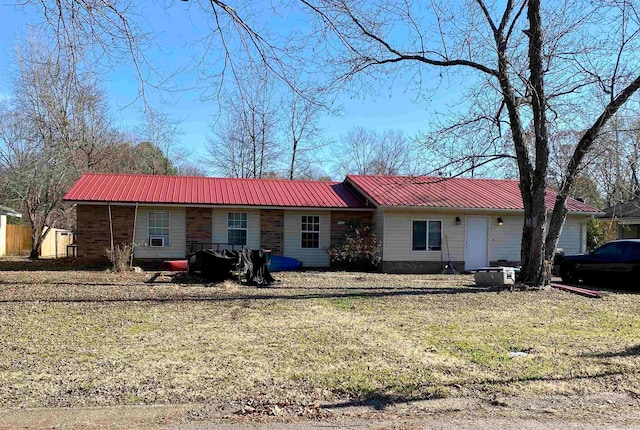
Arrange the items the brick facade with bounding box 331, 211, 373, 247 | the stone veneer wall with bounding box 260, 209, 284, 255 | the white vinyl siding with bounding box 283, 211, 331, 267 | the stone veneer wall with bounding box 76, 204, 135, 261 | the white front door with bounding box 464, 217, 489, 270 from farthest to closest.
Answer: the brick facade with bounding box 331, 211, 373, 247, the white front door with bounding box 464, 217, 489, 270, the white vinyl siding with bounding box 283, 211, 331, 267, the stone veneer wall with bounding box 260, 209, 284, 255, the stone veneer wall with bounding box 76, 204, 135, 261

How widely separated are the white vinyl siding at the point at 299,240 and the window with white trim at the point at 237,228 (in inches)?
62.2

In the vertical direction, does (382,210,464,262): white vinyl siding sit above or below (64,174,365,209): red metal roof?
below

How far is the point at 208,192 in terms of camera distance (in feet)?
63.6

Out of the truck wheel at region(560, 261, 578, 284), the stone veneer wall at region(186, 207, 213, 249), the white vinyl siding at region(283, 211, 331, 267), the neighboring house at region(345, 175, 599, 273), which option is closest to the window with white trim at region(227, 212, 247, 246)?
the stone veneer wall at region(186, 207, 213, 249)

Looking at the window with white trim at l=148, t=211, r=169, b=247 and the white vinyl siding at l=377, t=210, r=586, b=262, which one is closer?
the window with white trim at l=148, t=211, r=169, b=247

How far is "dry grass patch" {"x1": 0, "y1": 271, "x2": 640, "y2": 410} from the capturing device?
16.5 ft

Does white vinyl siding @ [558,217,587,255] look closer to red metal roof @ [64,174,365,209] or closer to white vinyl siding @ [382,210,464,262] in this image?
white vinyl siding @ [382,210,464,262]

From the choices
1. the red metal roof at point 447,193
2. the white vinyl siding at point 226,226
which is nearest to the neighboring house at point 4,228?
the white vinyl siding at point 226,226

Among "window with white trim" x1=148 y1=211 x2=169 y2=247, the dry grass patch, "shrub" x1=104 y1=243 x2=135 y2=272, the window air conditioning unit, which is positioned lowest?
the dry grass patch

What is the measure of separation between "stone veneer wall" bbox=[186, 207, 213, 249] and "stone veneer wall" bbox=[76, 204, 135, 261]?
6.85 ft

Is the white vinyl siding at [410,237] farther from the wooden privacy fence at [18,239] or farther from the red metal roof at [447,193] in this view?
the wooden privacy fence at [18,239]

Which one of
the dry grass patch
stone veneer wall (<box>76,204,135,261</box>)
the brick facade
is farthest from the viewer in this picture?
the brick facade

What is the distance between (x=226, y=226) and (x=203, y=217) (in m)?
0.92

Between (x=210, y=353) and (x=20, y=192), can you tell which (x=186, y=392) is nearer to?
(x=210, y=353)
